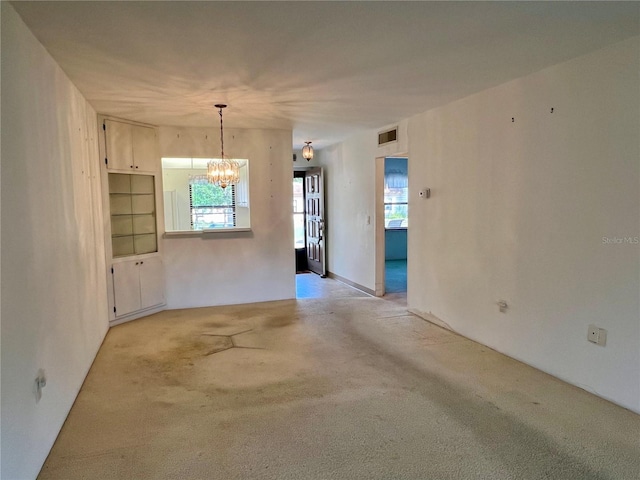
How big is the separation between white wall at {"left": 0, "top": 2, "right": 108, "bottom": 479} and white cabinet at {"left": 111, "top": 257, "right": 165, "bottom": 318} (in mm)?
1195

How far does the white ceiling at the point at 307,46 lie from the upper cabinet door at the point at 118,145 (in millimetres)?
570

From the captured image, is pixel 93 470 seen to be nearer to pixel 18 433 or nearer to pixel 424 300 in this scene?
pixel 18 433

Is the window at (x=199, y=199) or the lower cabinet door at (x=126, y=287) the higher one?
the window at (x=199, y=199)

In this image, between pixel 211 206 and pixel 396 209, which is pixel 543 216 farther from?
pixel 396 209

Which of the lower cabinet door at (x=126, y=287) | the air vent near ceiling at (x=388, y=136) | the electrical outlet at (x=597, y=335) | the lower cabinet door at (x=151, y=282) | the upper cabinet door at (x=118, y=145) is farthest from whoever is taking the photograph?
the air vent near ceiling at (x=388, y=136)

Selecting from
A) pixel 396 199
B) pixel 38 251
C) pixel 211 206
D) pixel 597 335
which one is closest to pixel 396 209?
pixel 396 199

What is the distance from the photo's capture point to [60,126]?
2.96 meters

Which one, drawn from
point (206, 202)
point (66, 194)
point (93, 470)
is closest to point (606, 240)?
point (93, 470)

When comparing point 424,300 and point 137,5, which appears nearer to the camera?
point 137,5

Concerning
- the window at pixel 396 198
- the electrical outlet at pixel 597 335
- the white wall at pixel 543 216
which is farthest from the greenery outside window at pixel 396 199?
the electrical outlet at pixel 597 335

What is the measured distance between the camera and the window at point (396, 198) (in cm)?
934

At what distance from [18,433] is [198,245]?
3.66m

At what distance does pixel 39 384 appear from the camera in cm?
221

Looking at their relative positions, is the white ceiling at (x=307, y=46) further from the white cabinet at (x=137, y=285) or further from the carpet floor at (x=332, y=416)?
the carpet floor at (x=332, y=416)
